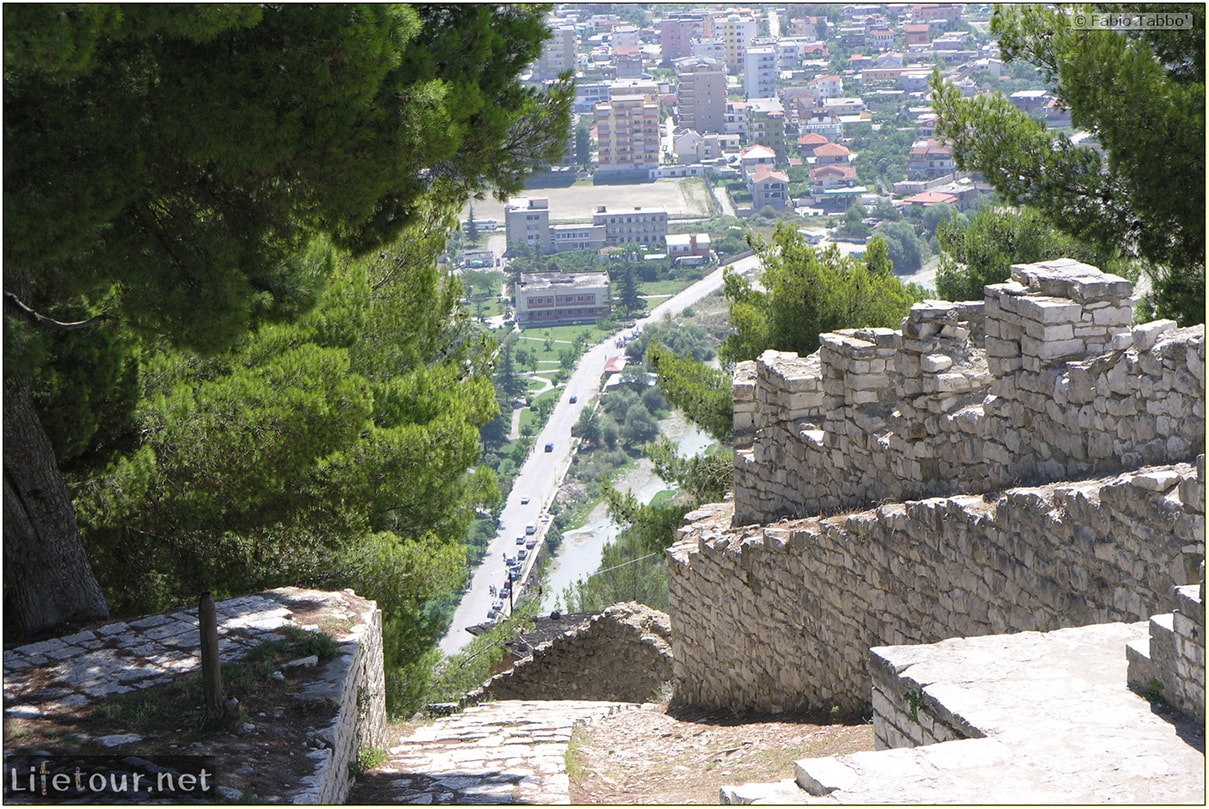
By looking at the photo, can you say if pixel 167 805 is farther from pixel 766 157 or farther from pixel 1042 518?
pixel 766 157

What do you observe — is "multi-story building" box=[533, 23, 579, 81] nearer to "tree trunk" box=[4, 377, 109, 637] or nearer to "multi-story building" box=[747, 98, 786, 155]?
"tree trunk" box=[4, 377, 109, 637]

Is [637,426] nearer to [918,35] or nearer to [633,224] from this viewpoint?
[633,224]

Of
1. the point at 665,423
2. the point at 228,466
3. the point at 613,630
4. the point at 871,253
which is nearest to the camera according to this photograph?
the point at 228,466

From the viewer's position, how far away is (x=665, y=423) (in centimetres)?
5278

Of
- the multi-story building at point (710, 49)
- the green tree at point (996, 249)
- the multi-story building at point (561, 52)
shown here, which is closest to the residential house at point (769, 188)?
the multi-story building at point (710, 49)

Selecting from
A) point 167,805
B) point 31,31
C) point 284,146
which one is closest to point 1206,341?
point 284,146

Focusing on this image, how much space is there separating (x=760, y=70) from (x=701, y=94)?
1.97 meters

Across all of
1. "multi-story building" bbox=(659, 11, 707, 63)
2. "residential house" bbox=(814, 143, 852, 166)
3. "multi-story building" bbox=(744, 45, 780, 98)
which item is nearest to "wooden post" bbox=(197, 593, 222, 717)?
"multi-story building" bbox=(659, 11, 707, 63)

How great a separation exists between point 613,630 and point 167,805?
9.36 m

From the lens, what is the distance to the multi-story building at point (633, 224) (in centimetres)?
5169

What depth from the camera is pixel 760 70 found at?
1505 inches

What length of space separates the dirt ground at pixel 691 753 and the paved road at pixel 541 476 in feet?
115

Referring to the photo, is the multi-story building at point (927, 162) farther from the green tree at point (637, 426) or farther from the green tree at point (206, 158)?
the green tree at point (206, 158)

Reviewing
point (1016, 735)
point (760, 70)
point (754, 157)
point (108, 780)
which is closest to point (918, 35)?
point (760, 70)
